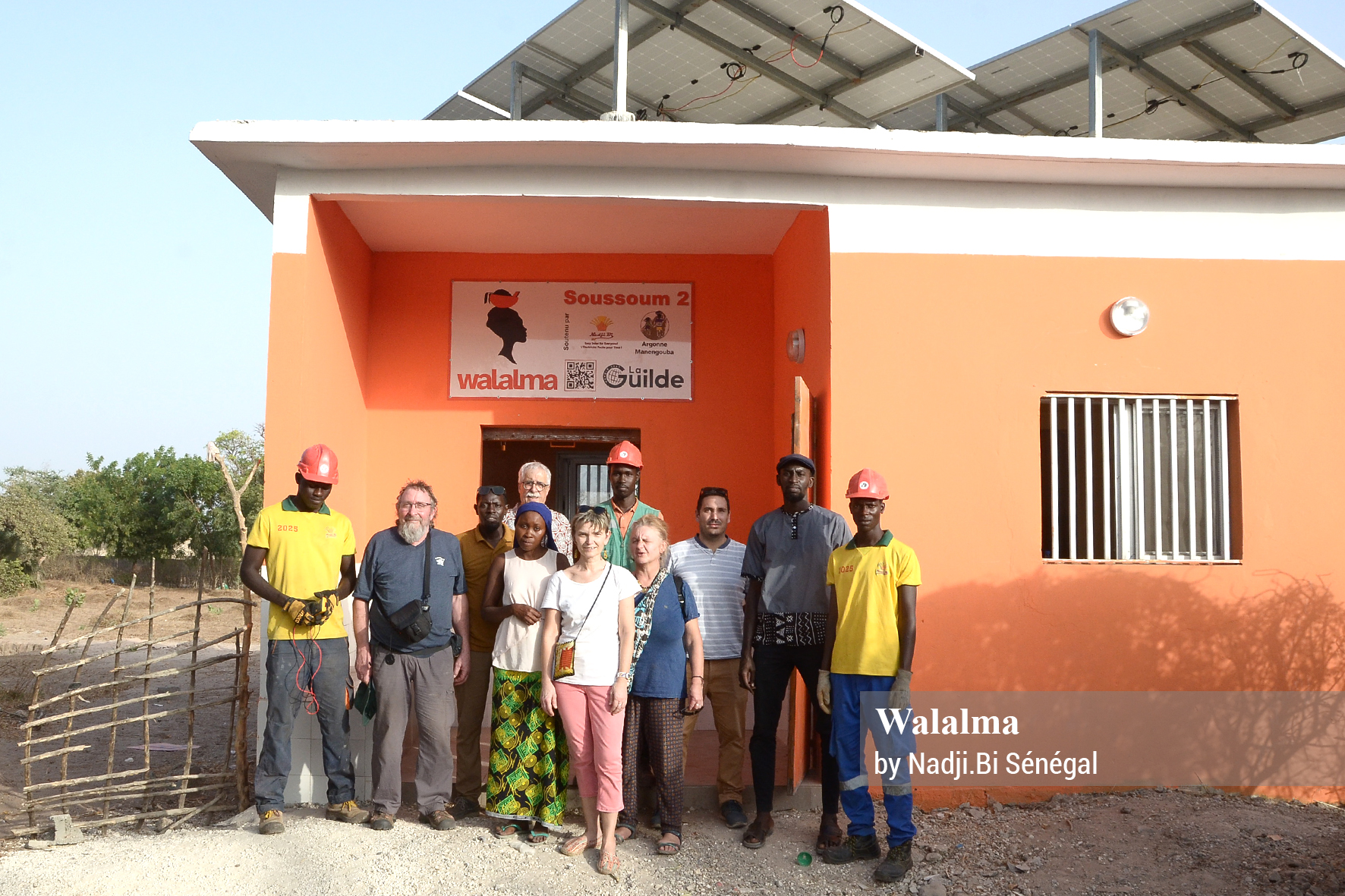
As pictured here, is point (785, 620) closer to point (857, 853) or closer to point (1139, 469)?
point (857, 853)

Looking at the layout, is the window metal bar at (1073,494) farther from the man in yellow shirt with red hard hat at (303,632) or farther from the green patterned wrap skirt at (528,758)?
the man in yellow shirt with red hard hat at (303,632)

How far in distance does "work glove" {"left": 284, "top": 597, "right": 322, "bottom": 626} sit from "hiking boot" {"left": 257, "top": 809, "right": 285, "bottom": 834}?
3.06ft

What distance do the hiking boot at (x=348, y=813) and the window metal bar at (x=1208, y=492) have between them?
5003 millimetres

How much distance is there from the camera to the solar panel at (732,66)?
732 cm

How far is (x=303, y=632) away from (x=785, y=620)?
236cm

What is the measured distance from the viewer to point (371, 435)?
25.7ft

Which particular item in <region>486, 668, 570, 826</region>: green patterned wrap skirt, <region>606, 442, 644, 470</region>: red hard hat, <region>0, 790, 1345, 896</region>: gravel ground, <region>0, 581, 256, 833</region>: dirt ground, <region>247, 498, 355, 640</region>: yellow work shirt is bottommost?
<region>0, 581, 256, 833</region>: dirt ground

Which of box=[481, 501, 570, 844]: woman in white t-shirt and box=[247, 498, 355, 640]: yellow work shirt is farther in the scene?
box=[247, 498, 355, 640]: yellow work shirt

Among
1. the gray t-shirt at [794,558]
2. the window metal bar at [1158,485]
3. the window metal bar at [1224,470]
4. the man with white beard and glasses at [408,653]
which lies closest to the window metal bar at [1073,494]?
the window metal bar at [1158,485]

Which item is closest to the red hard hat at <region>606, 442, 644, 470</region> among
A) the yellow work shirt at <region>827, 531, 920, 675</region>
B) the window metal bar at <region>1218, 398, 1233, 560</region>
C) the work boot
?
the yellow work shirt at <region>827, 531, 920, 675</region>

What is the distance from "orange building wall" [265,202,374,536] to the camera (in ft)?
19.7

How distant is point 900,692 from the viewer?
460cm

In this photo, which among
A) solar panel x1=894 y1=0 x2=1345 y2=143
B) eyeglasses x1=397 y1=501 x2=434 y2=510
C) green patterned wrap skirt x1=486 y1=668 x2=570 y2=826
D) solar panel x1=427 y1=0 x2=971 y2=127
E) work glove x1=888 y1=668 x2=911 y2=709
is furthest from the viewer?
solar panel x1=894 y1=0 x2=1345 y2=143

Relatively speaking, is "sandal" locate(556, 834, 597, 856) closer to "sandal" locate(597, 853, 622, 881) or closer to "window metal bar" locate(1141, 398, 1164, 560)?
"sandal" locate(597, 853, 622, 881)
